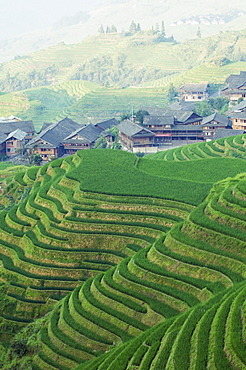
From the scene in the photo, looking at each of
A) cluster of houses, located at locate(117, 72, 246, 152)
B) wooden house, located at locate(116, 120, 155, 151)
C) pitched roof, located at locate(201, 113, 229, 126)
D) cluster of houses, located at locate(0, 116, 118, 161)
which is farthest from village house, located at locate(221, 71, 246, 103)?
wooden house, located at locate(116, 120, 155, 151)

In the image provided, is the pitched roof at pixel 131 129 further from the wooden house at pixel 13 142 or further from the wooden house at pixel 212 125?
the wooden house at pixel 13 142

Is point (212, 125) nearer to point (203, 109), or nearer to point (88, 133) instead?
point (203, 109)

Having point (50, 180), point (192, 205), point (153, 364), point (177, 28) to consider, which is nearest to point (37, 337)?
point (153, 364)

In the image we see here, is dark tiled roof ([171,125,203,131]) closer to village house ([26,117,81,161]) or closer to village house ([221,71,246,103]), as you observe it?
village house ([26,117,81,161])

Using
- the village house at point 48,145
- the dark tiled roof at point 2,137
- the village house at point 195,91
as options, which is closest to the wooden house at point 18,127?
the dark tiled roof at point 2,137

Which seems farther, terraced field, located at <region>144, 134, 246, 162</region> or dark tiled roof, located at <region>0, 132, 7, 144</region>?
dark tiled roof, located at <region>0, 132, 7, 144</region>

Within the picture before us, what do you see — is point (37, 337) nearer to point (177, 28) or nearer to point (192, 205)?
point (192, 205)

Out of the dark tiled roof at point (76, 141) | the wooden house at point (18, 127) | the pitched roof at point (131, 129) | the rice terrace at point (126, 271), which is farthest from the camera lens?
the wooden house at point (18, 127)
